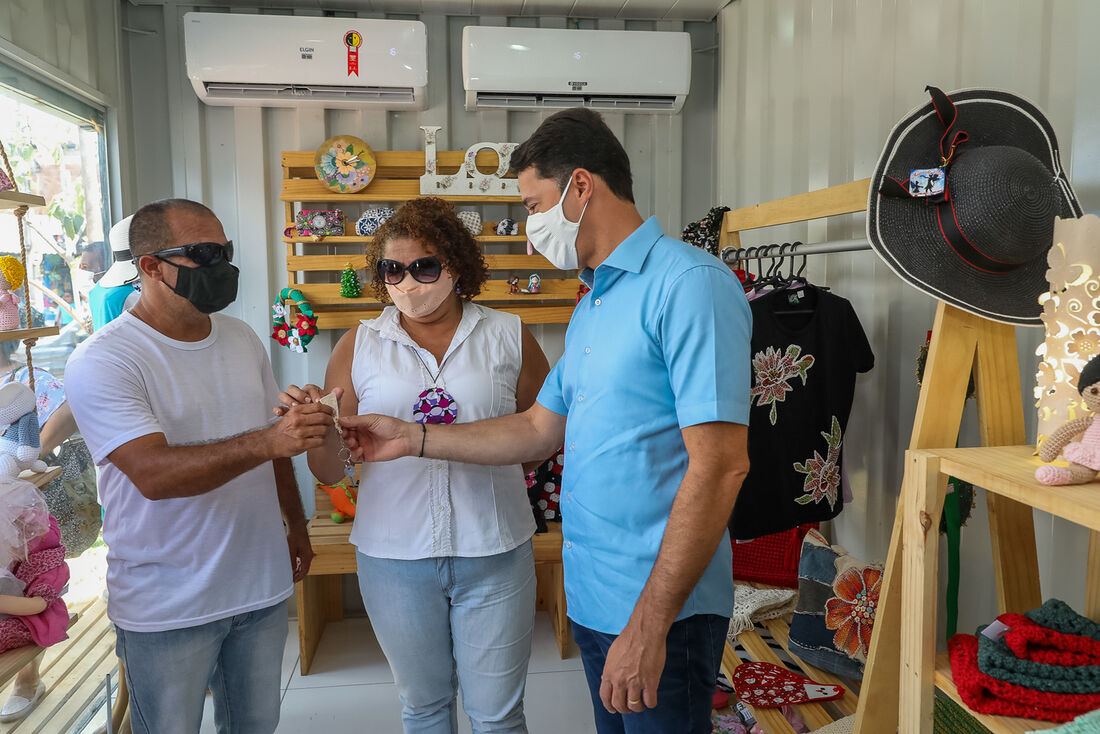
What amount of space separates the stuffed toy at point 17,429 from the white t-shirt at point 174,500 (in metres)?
0.16

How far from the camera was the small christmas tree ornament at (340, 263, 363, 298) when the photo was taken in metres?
3.45

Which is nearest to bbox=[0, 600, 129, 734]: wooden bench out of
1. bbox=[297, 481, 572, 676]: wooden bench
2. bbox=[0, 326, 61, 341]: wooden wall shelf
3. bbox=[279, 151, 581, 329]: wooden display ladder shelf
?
→ bbox=[297, 481, 572, 676]: wooden bench

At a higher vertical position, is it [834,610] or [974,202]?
[974,202]

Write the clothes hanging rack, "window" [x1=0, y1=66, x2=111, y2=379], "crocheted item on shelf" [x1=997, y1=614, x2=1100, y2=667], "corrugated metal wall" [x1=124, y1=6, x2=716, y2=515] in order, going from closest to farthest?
"crocheted item on shelf" [x1=997, y1=614, x2=1100, y2=667] → the clothes hanging rack → "window" [x1=0, y1=66, x2=111, y2=379] → "corrugated metal wall" [x1=124, y1=6, x2=716, y2=515]

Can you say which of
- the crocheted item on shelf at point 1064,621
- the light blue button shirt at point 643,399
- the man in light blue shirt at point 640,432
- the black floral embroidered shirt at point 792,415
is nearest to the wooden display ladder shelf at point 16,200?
the man in light blue shirt at point 640,432

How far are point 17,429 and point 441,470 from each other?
0.91 meters

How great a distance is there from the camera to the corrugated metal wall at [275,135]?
3.50 meters

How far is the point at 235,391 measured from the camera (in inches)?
69.2

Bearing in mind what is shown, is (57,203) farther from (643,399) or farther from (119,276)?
(643,399)

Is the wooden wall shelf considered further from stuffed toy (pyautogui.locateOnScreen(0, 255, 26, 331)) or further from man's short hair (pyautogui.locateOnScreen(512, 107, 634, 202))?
man's short hair (pyautogui.locateOnScreen(512, 107, 634, 202))

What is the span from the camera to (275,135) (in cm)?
361

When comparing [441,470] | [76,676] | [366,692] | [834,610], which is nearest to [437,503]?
[441,470]

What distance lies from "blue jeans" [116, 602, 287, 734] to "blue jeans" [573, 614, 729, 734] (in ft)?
2.91

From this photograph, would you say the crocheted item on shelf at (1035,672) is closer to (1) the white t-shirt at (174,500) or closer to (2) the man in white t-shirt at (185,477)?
(2) the man in white t-shirt at (185,477)
